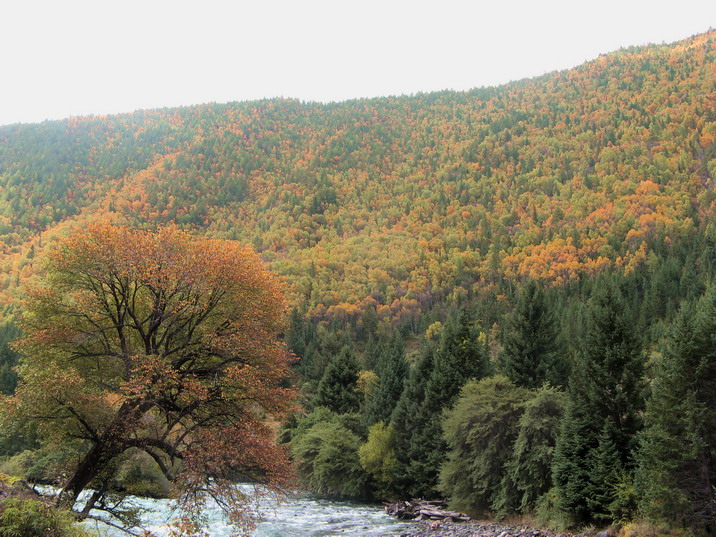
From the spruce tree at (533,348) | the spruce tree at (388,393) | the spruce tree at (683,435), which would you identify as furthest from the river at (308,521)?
the spruce tree at (683,435)

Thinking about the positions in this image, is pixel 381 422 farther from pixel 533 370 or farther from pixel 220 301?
pixel 220 301

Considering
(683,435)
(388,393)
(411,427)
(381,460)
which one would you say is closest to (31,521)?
(683,435)

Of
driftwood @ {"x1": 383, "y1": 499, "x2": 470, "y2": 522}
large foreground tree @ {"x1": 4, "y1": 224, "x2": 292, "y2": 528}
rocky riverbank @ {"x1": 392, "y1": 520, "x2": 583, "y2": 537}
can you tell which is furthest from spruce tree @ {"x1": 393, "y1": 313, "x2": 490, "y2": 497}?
large foreground tree @ {"x1": 4, "y1": 224, "x2": 292, "y2": 528}

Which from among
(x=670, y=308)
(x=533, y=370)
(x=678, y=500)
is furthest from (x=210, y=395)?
(x=670, y=308)

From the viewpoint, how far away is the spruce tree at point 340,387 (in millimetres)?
84125

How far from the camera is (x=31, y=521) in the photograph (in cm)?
1745

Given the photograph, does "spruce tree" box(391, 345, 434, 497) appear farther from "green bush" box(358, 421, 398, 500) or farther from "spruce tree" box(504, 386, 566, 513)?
"spruce tree" box(504, 386, 566, 513)

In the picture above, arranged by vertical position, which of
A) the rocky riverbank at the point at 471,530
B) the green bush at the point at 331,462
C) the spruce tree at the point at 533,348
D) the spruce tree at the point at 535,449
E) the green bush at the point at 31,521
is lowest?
the green bush at the point at 331,462

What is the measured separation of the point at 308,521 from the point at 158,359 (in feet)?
93.9

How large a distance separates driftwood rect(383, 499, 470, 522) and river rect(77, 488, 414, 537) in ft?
3.77

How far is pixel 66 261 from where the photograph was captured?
28000mm

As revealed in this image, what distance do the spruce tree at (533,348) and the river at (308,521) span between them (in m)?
17.2

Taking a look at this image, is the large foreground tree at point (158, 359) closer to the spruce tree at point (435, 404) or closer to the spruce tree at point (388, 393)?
the spruce tree at point (435, 404)

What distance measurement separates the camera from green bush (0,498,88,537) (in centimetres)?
1705
